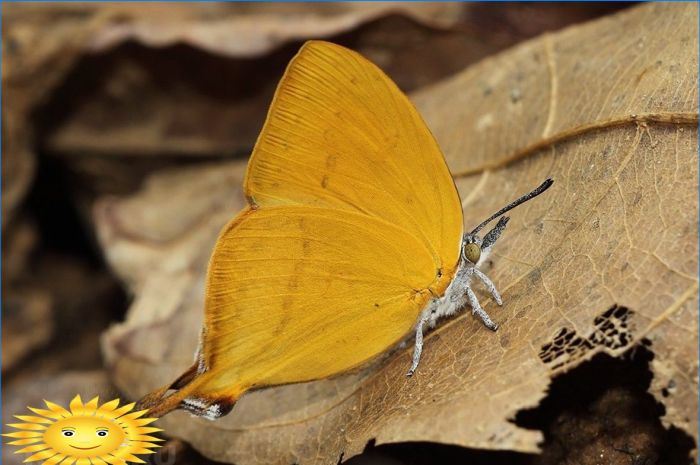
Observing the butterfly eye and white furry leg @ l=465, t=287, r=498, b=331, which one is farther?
the butterfly eye

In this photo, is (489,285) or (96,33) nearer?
(489,285)

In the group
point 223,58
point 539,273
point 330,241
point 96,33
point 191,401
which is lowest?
point 539,273

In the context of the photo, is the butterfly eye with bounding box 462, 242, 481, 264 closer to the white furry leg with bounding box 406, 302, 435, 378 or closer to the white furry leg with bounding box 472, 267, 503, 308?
the white furry leg with bounding box 472, 267, 503, 308

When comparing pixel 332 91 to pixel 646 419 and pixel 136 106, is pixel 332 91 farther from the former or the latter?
pixel 136 106

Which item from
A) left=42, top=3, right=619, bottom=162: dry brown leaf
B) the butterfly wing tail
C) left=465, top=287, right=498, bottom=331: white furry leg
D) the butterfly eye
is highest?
left=42, top=3, right=619, bottom=162: dry brown leaf

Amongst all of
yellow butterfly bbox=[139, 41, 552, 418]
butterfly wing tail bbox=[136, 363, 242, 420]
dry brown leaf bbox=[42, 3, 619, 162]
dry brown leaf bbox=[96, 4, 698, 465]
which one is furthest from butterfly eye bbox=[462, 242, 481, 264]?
dry brown leaf bbox=[42, 3, 619, 162]

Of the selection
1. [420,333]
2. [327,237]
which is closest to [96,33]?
[327,237]

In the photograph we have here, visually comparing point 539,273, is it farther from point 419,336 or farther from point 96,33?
point 96,33
